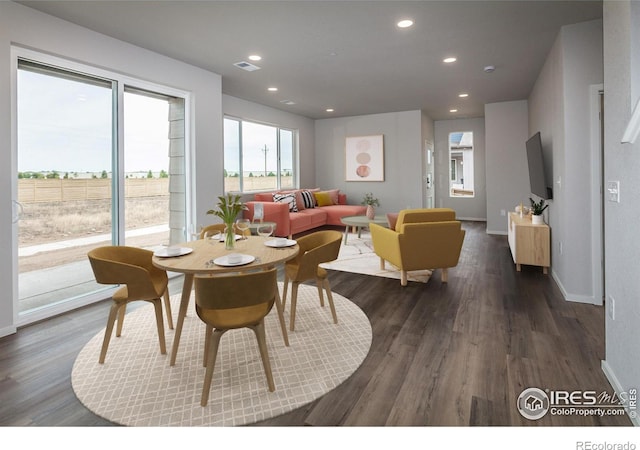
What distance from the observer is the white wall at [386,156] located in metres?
8.22

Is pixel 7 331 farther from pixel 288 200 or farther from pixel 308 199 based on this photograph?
pixel 308 199

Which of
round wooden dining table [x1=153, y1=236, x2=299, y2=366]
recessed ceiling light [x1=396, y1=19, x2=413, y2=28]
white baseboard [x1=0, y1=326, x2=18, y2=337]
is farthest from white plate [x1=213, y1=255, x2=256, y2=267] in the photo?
recessed ceiling light [x1=396, y1=19, x2=413, y2=28]

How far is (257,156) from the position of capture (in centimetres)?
754

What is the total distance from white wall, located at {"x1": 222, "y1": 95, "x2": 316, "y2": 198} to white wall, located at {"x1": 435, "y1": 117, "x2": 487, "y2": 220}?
3516 mm

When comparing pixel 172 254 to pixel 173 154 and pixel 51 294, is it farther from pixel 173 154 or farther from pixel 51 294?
pixel 173 154

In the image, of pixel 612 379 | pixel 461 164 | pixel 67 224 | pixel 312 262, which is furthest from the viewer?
pixel 461 164

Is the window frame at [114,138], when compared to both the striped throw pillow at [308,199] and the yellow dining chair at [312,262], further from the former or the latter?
the striped throw pillow at [308,199]

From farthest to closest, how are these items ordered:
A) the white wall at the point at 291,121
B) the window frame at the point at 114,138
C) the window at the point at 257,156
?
1. the window at the point at 257,156
2. the white wall at the point at 291,121
3. the window frame at the point at 114,138

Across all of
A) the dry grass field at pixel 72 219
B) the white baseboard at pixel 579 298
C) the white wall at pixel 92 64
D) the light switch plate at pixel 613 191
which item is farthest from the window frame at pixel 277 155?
the light switch plate at pixel 613 191

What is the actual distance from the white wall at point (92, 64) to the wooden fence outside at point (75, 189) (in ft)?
0.69

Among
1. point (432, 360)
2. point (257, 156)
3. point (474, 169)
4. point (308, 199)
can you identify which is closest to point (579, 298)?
point (432, 360)

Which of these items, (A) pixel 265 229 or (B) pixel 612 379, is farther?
(A) pixel 265 229

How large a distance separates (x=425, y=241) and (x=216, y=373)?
2.54 meters

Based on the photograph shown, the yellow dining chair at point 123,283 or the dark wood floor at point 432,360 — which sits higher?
the yellow dining chair at point 123,283
